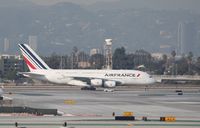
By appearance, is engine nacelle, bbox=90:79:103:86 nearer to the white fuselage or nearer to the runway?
the white fuselage

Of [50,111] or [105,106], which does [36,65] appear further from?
[50,111]

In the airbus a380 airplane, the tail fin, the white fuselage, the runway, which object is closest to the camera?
the runway

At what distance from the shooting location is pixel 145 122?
59438mm

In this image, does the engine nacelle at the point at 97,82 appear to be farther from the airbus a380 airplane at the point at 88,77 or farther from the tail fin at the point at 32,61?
→ the tail fin at the point at 32,61

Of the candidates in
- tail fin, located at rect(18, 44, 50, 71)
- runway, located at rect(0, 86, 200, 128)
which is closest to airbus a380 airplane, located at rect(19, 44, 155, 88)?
tail fin, located at rect(18, 44, 50, 71)

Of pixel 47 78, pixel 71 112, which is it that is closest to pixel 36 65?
pixel 47 78

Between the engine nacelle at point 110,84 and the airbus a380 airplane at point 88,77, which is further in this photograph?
the airbus a380 airplane at point 88,77

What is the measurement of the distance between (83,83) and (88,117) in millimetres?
69694

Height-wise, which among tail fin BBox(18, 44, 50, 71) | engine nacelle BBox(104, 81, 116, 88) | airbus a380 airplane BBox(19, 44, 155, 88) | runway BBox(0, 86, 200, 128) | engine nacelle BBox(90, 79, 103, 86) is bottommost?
runway BBox(0, 86, 200, 128)

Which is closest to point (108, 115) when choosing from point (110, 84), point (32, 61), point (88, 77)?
point (110, 84)

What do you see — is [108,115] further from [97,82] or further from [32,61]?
[32,61]

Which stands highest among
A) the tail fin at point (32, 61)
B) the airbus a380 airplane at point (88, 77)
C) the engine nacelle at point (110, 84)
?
the tail fin at point (32, 61)

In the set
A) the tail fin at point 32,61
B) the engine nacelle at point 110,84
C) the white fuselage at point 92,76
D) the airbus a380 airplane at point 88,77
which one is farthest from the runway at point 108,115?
the tail fin at point 32,61

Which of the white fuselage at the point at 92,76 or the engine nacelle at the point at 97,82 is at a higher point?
the white fuselage at the point at 92,76
